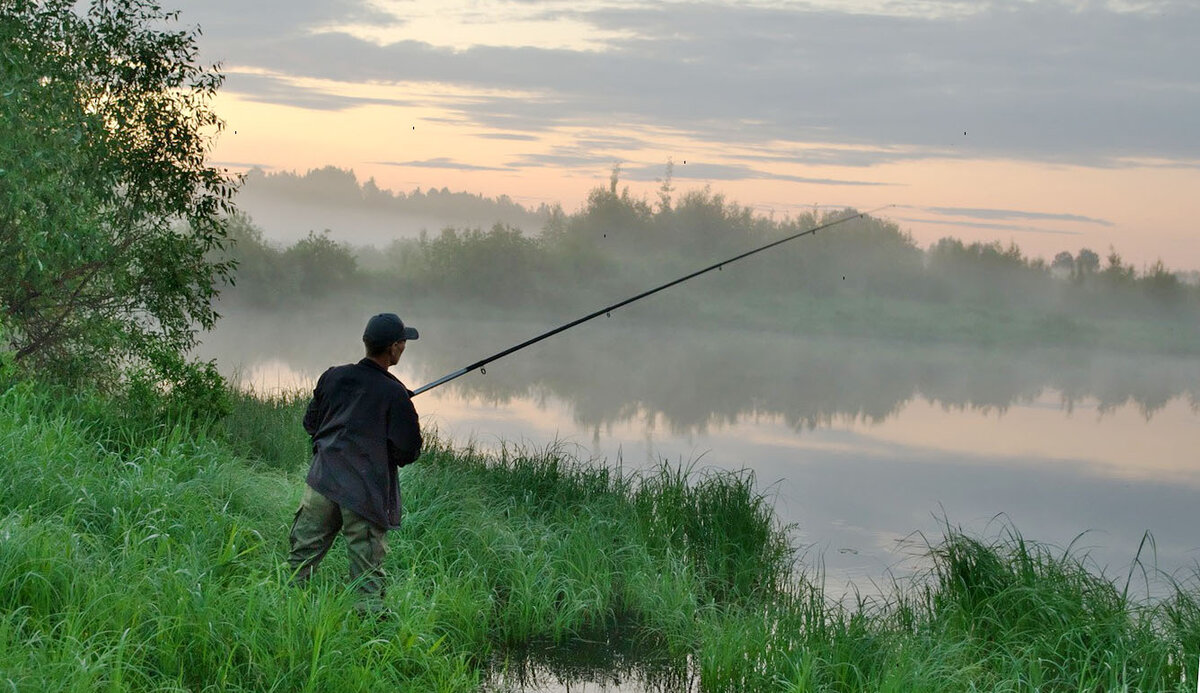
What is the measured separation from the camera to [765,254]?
4344cm

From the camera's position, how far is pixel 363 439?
17.2ft

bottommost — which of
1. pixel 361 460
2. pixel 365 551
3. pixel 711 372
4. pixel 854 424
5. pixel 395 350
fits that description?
pixel 711 372

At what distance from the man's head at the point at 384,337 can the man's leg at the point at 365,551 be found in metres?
0.77

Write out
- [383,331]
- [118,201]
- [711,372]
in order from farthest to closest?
[711,372]
[118,201]
[383,331]

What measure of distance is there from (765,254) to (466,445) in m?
34.1

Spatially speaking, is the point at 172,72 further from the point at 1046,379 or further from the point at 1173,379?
the point at 1173,379

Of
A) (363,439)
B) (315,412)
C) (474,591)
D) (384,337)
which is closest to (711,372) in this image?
(474,591)

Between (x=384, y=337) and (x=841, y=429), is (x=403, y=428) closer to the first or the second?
(x=384, y=337)

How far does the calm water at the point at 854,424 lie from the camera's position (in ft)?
37.7

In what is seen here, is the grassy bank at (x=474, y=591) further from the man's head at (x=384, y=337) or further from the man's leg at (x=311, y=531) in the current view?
the man's head at (x=384, y=337)

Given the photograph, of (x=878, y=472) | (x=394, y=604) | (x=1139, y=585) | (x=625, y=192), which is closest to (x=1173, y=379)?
(x=625, y=192)

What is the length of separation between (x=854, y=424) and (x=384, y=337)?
1534cm

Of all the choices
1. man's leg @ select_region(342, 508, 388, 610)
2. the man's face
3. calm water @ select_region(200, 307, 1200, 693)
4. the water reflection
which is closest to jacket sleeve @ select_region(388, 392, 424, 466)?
the man's face

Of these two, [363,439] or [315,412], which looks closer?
[363,439]
